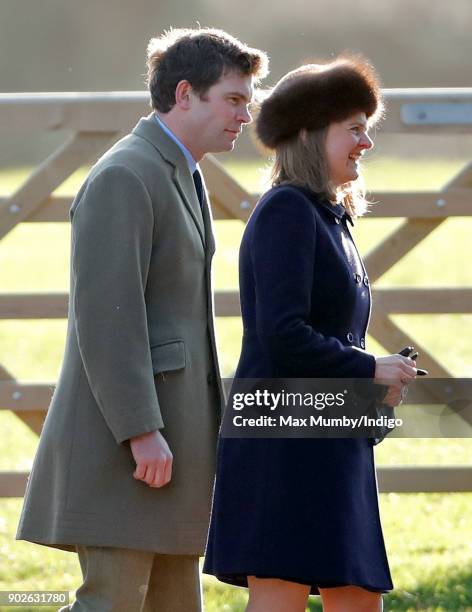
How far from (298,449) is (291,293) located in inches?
14.5

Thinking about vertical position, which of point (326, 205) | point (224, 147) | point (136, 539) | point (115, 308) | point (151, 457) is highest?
point (224, 147)

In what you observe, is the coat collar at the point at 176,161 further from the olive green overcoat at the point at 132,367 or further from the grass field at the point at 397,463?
the grass field at the point at 397,463

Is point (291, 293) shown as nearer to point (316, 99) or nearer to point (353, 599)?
point (316, 99)

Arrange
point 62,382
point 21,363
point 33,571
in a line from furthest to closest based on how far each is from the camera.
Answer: point 21,363
point 33,571
point 62,382

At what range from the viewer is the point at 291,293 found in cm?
271

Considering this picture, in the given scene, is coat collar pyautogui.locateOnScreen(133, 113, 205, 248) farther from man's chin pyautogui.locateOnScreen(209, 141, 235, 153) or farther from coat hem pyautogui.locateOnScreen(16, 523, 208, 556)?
coat hem pyautogui.locateOnScreen(16, 523, 208, 556)

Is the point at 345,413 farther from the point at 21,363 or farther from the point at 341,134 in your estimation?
the point at 21,363

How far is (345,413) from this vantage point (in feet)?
9.48

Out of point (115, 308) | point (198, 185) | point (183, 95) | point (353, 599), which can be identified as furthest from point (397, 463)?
point (115, 308)

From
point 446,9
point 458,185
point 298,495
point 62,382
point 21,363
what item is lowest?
point 21,363

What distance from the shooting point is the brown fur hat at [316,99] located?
9.53 feet

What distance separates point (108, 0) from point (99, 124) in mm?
36081

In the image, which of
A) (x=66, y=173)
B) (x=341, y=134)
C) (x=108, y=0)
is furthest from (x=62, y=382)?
(x=108, y=0)

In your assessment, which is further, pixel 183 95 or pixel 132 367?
pixel 183 95
